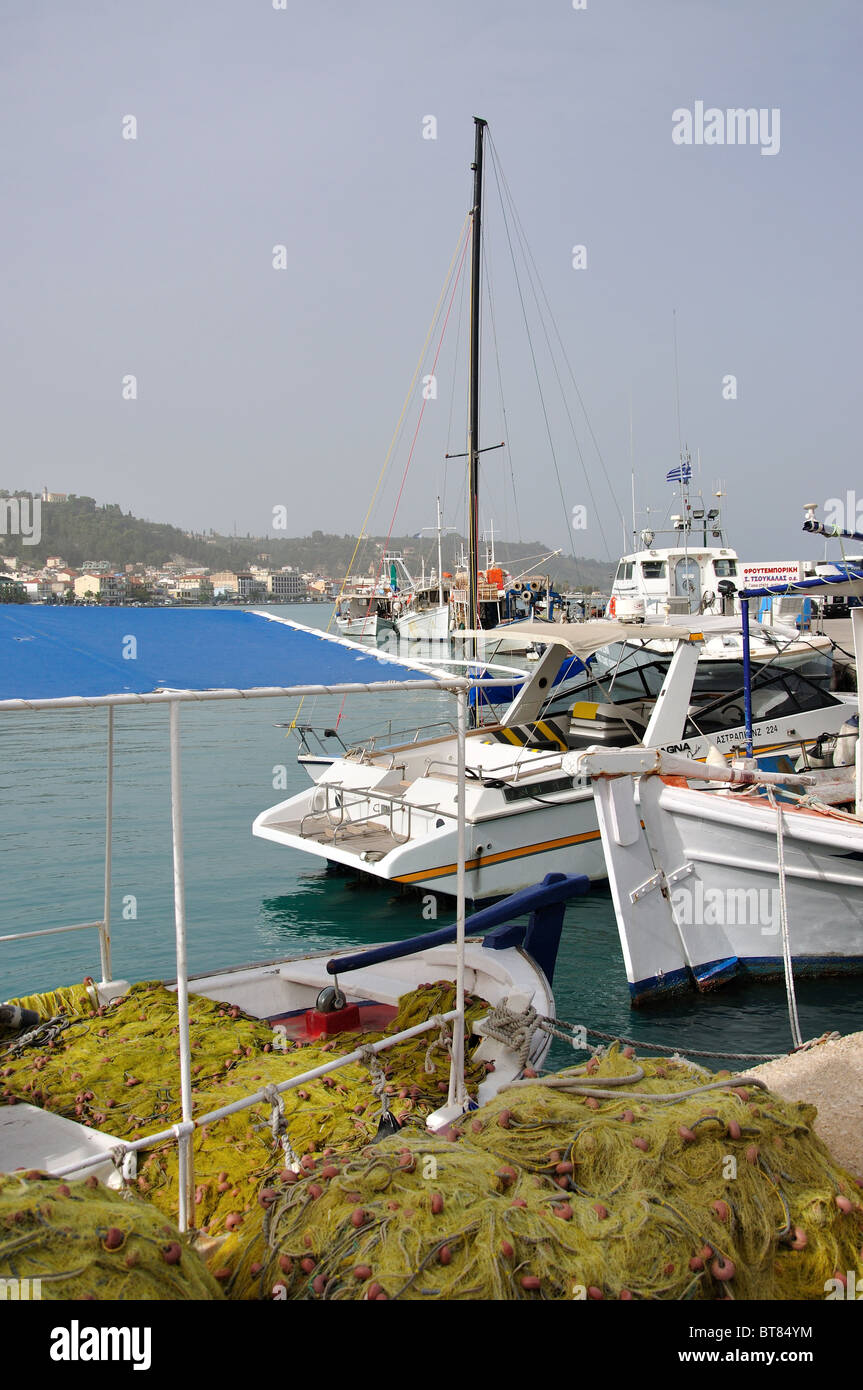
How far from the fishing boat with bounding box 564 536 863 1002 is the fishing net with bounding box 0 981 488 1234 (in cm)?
325

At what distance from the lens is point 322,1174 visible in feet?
12.4

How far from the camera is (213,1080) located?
207 inches

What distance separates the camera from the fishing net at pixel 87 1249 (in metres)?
2.73

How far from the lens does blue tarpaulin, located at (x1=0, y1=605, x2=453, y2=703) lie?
4.28m

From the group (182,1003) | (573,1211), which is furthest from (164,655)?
(573,1211)

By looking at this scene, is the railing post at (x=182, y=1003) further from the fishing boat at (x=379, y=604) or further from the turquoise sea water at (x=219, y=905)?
the fishing boat at (x=379, y=604)

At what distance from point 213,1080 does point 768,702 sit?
1086cm

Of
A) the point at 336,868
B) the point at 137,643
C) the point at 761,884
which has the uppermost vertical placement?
the point at 137,643

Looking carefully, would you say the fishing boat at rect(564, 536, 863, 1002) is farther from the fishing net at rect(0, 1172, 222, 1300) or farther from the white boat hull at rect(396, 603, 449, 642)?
the white boat hull at rect(396, 603, 449, 642)

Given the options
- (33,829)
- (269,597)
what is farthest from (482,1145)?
(269,597)

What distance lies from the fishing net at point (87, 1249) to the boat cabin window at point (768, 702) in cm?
1136

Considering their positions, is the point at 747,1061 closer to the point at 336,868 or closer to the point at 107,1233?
the point at 107,1233

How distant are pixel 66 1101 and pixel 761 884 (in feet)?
22.1
